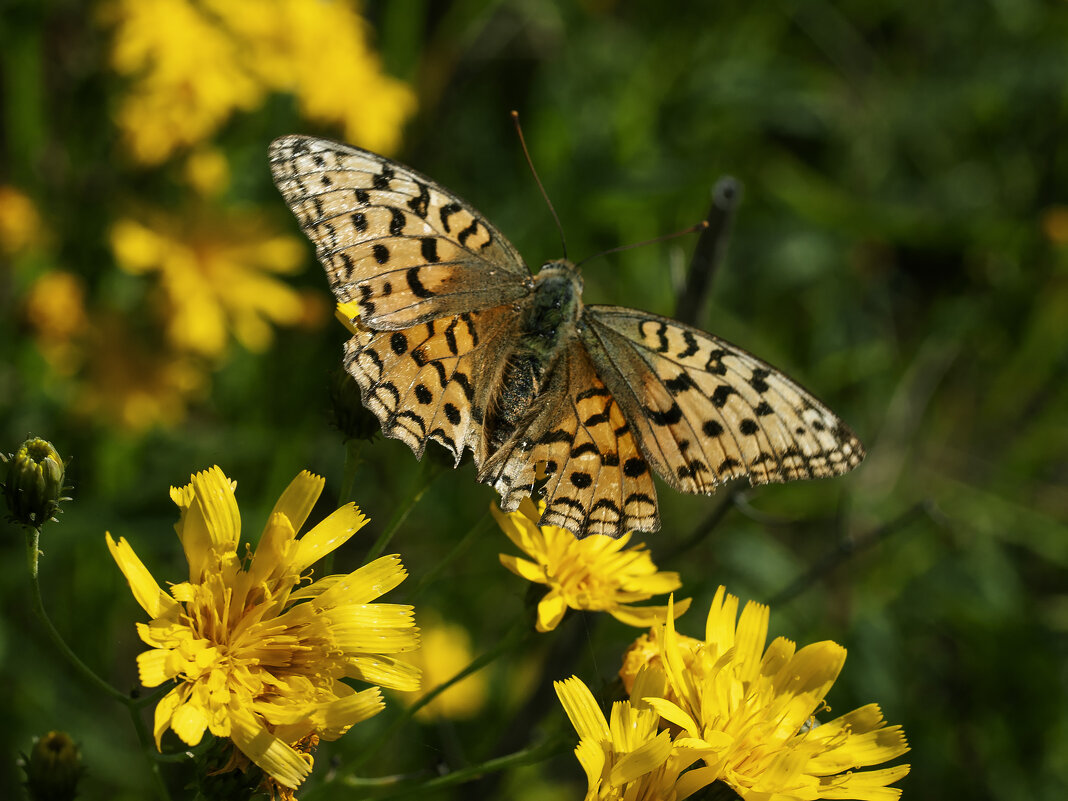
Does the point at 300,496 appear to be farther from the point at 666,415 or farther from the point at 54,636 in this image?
the point at 666,415

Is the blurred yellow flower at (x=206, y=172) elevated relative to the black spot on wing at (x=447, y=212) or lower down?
elevated

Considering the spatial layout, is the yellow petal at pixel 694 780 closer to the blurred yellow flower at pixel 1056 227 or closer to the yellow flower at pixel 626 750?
the yellow flower at pixel 626 750

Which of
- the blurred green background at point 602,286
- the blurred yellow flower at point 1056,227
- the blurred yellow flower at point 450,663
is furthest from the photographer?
the blurred yellow flower at point 1056,227

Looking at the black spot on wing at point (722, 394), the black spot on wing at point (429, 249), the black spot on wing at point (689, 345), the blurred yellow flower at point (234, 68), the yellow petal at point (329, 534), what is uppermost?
the blurred yellow flower at point (234, 68)

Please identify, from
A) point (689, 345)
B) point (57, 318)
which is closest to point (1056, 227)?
point (689, 345)

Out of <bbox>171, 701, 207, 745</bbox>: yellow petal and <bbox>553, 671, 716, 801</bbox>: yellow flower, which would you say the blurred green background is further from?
<bbox>171, 701, 207, 745</bbox>: yellow petal

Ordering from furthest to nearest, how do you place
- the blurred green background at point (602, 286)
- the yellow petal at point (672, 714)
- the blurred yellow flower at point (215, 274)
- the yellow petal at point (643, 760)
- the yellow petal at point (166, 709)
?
the blurred yellow flower at point (215, 274) → the blurred green background at point (602, 286) → the yellow petal at point (672, 714) → the yellow petal at point (643, 760) → the yellow petal at point (166, 709)

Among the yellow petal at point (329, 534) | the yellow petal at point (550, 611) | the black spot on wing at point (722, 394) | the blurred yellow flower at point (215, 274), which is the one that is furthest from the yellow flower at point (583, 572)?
the blurred yellow flower at point (215, 274)
